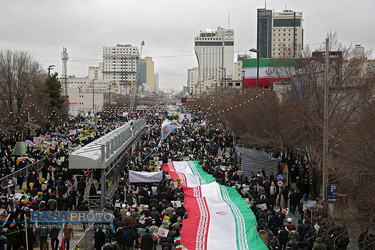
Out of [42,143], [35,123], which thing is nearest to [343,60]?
[42,143]

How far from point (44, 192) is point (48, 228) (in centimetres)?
573

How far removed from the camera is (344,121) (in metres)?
17.2

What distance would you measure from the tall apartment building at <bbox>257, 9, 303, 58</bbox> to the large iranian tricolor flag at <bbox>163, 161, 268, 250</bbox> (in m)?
140

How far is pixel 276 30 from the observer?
160250 mm

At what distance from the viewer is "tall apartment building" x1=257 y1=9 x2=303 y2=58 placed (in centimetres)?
15775

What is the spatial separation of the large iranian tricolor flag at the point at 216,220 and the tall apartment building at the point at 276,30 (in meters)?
140

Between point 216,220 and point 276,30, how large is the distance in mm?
154375

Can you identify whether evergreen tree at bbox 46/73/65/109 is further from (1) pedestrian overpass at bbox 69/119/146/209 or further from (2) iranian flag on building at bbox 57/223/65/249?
(2) iranian flag on building at bbox 57/223/65/249

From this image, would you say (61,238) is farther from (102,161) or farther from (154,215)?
(102,161)

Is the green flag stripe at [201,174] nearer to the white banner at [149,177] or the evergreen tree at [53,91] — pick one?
the white banner at [149,177]

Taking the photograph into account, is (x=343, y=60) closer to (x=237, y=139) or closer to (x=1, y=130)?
(x=237, y=139)

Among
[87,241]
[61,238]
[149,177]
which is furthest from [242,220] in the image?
[149,177]

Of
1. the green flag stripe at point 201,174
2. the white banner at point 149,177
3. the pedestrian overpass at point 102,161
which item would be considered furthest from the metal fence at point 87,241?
the green flag stripe at point 201,174

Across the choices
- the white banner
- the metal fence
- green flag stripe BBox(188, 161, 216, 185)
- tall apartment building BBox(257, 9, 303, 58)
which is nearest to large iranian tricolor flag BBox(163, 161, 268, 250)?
green flag stripe BBox(188, 161, 216, 185)
